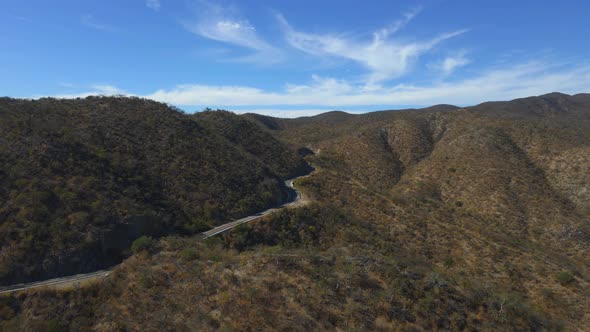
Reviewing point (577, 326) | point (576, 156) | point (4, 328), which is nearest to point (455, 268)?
point (577, 326)

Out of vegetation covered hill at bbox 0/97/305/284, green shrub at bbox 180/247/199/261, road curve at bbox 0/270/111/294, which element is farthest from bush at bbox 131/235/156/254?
green shrub at bbox 180/247/199/261

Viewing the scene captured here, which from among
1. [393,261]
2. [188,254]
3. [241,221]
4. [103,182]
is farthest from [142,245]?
[393,261]

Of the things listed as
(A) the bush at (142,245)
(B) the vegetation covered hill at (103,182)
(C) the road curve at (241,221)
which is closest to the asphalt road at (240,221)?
(C) the road curve at (241,221)

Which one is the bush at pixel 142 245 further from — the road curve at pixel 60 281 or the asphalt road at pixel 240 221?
the asphalt road at pixel 240 221

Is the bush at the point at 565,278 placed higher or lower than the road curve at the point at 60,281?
lower

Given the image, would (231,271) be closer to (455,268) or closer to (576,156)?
(455,268)
